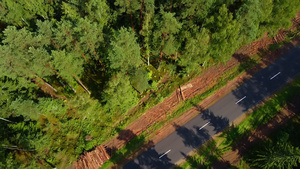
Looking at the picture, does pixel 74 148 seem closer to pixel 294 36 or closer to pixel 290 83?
pixel 290 83

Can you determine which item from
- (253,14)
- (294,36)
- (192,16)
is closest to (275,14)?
(253,14)

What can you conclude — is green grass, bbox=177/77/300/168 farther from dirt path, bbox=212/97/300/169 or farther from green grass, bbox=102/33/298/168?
green grass, bbox=102/33/298/168

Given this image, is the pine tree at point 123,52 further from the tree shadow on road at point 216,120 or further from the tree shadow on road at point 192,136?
the tree shadow on road at point 216,120

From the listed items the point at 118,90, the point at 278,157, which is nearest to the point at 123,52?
the point at 118,90

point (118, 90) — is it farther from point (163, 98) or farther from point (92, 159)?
point (92, 159)

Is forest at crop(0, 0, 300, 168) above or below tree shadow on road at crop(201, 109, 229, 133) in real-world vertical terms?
above

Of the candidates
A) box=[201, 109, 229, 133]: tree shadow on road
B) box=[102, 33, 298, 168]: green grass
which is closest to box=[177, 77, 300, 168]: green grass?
box=[201, 109, 229, 133]: tree shadow on road
